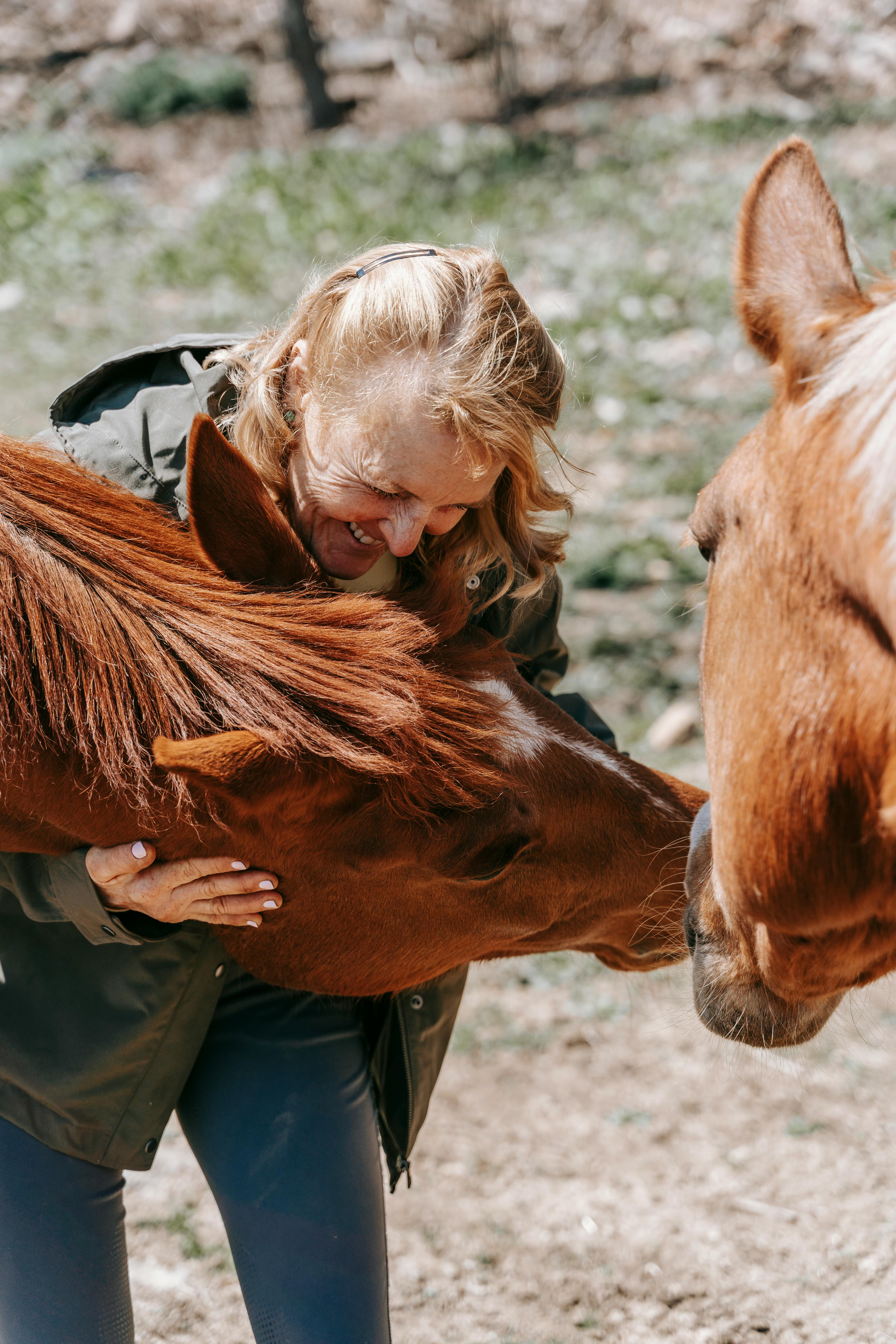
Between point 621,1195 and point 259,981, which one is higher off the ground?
point 259,981

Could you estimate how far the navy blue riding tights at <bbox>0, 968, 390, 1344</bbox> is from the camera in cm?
189

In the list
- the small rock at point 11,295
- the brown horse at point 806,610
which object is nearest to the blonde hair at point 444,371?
the brown horse at point 806,610

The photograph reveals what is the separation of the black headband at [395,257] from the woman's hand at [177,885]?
1.14 m

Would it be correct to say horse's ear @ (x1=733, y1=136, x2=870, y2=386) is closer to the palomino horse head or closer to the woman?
the woman

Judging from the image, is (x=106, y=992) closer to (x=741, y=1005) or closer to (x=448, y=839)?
(x=448, y=839)

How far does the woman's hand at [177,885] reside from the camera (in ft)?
5.62

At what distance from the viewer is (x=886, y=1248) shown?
113 inches

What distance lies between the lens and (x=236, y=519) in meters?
1.80

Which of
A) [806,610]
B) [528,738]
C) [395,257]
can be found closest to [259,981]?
[528,738]

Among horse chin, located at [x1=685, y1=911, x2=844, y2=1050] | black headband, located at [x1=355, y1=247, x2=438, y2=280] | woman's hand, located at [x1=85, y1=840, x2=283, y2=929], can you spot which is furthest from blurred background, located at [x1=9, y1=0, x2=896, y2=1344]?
woman's hand, located at [x1=85, y1=840, x2=283, y2=929]

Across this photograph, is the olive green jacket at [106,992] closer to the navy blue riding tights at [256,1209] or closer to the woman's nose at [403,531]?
the navy blue riding tights at [256,1209]

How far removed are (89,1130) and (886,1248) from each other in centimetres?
209

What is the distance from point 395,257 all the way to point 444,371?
331 millimetres

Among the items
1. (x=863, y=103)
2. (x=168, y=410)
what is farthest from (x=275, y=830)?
(x=863, y=103)
